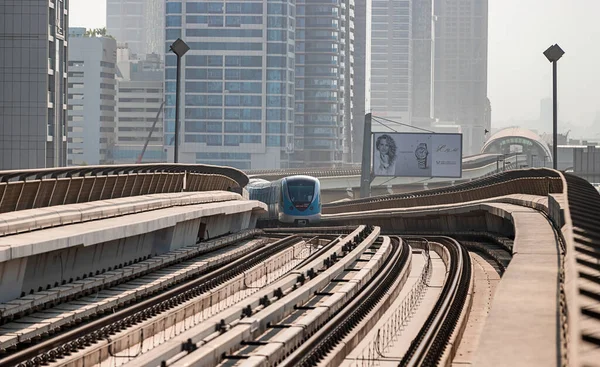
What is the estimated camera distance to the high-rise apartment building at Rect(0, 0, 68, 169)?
67.6 metres

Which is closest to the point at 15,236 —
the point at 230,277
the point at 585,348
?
the point at 230,277

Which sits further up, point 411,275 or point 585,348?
point 585,348

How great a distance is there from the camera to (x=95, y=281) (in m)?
27.6

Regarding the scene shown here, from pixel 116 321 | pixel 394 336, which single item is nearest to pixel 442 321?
pixel 394 336

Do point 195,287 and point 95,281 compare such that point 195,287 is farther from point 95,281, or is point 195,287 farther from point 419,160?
point 419,160

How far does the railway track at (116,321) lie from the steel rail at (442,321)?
5.57 meters

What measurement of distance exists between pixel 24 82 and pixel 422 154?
3538 cm

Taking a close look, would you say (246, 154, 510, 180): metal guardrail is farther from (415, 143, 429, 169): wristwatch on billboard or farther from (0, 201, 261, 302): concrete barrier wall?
(0, 201, 261, 302): concrete barrier wall

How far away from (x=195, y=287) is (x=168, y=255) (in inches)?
218

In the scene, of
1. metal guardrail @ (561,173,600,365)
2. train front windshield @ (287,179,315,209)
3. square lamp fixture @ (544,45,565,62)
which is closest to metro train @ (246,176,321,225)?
train front windshield @ (287,179,315,209)

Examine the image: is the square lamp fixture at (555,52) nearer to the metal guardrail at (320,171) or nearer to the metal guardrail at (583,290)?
the metal guardrail at (583,290)

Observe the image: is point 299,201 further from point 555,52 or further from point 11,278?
point 11,278

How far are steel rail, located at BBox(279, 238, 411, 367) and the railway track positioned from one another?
12.3 feet

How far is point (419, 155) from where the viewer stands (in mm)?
92312
